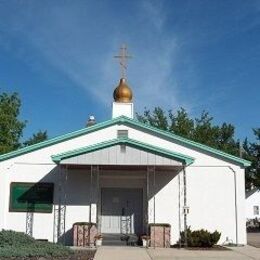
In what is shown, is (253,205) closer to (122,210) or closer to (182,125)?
(182,125)

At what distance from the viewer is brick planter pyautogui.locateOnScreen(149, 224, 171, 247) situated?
70.8ft

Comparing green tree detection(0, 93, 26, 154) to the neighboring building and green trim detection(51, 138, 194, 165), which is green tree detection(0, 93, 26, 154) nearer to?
green trim detection(51, 138, 194, 165)

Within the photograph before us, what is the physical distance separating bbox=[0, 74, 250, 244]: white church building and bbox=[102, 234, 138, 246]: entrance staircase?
1.49 feet

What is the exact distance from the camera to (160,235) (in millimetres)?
21672

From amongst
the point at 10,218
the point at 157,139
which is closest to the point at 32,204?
the point at 10,218

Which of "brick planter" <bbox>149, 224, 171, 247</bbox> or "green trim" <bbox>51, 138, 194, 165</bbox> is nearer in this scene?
"green trim" <bbox>51, 138, 194, 165</bbox>

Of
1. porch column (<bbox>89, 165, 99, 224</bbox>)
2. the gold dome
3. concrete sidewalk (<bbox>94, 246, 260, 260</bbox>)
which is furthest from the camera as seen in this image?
the gold dome

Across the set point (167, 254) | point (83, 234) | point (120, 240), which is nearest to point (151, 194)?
point (120, 240)

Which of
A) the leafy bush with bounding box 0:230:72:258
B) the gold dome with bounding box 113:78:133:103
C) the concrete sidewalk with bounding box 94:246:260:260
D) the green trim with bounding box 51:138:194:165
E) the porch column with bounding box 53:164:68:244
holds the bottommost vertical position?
the concrete sidewalk with bounding box 94:246:260:260

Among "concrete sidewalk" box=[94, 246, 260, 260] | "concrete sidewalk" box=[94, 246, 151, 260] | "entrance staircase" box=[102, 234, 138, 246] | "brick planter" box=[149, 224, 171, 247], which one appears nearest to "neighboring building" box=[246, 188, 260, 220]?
"entrance staircase" box=[102, 234, 138, 246]

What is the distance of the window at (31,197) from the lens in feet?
77.9

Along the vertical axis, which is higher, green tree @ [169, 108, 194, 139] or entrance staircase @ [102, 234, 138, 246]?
green tree @ [169, 108, 194, 139]

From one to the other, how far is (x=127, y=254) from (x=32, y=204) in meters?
6.72

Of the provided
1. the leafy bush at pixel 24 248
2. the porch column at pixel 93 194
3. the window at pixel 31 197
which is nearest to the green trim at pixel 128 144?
the porch column at pixel 93 194
